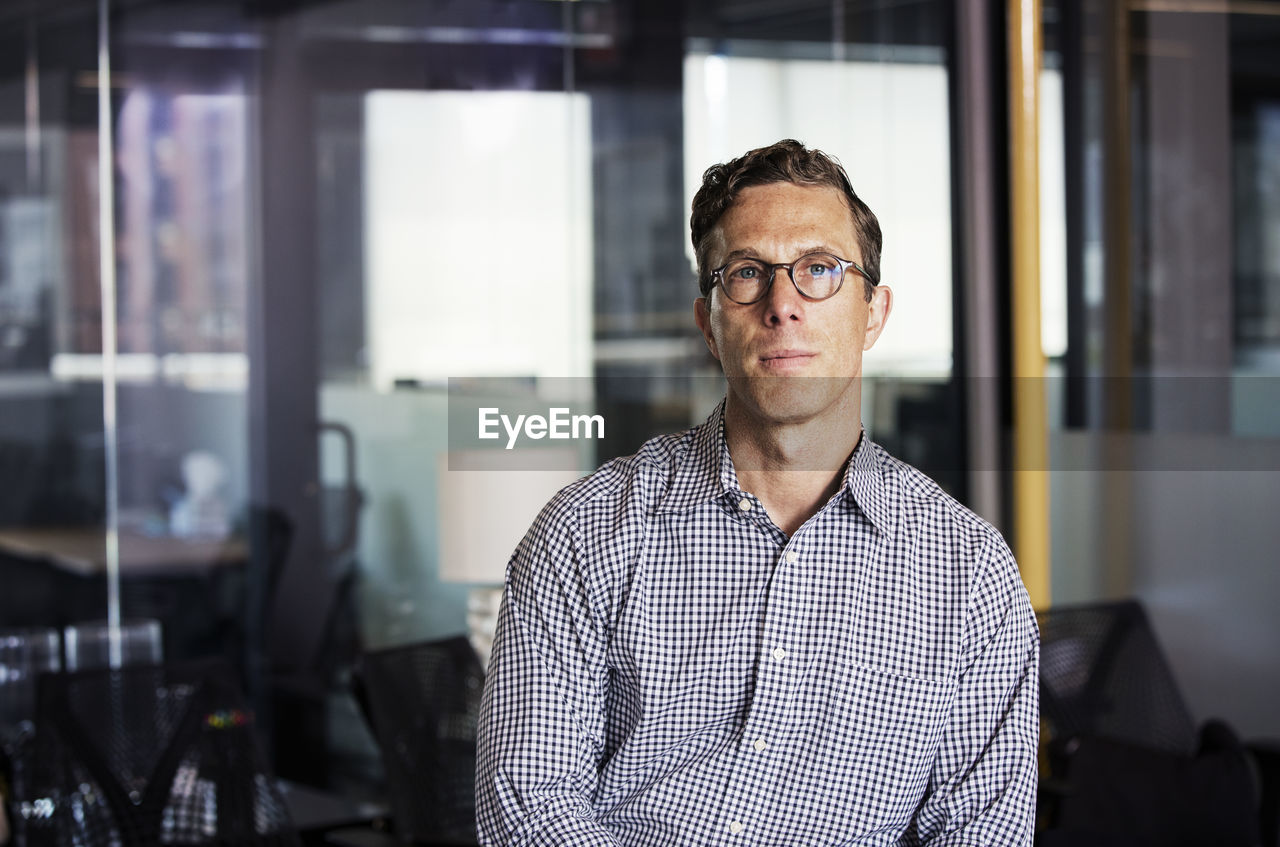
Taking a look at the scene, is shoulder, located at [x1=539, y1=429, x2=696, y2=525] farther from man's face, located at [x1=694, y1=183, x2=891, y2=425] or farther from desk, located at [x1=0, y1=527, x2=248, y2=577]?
desk, located at [x1=0, y1=527, x2=248, y2=577]

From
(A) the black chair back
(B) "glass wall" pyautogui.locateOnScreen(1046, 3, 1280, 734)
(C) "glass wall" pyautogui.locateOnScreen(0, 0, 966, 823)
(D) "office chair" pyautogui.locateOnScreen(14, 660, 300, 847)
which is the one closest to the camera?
(D) "office chair" pyautogui.locateOnScreen(14, 660, 300, 847)

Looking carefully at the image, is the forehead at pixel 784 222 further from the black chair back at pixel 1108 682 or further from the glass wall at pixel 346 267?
the glass wall at pixel 346 267

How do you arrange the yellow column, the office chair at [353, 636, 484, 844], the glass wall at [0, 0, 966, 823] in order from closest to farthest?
the office chair at [353, 636, 484, 844] → the yellow column → the glass wall at [0, 0, 966, 823]

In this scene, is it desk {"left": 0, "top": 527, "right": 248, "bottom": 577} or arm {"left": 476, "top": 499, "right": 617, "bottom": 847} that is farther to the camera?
desk {"left": 0, "top": 527, "right": 248, "bottom": 577}

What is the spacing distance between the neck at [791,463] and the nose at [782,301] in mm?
137

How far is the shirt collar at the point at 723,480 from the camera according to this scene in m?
1.66

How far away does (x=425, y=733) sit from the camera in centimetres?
281

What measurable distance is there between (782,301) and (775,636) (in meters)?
0.38

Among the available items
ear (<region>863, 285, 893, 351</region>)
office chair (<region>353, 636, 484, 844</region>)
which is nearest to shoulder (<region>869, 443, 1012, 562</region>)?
ear (<region>863, 285, 893, 351</region>)

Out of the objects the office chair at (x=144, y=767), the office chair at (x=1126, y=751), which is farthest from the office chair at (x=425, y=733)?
the office chair at (x=1126, y=751)

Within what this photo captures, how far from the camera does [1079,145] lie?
3.69 m

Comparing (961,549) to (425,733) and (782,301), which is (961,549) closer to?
(782,301)

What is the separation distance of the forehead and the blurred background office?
203 centimetres

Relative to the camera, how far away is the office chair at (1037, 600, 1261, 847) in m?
2.69
